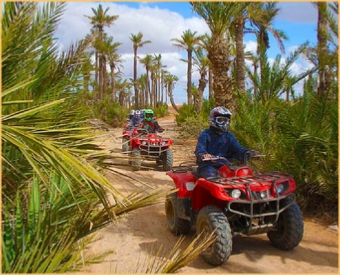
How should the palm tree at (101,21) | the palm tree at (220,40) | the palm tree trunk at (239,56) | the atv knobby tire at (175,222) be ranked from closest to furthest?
the atv knobby tire at (175,222)
the palm tree at (220,40)
the palm tree trunk at (239,56)
the palm tree at (101,21)

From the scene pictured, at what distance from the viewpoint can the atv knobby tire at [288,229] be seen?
416 centimetres

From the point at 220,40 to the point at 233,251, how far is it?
767 centimetres

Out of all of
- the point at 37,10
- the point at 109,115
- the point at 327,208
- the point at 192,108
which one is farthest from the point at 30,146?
the point at 109,115

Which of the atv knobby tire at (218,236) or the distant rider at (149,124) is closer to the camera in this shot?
the atv knobby tire at (218,236)

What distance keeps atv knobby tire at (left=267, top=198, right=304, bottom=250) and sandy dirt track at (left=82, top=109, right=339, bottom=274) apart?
0.11m

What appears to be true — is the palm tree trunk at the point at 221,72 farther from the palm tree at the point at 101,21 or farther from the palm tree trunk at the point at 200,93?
the palm tree at the point at 101,21

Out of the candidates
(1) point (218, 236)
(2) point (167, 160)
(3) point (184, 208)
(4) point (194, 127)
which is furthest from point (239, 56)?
(1) point (218, 236)

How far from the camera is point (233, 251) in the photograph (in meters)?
4.40

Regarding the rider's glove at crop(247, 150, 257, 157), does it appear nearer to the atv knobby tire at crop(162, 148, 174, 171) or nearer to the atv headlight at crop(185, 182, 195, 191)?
the atv headlight at crop(185, 182, 195, 191)

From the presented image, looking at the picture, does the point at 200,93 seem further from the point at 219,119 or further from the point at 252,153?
the point at 252,153

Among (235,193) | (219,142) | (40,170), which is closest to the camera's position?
(40,170)

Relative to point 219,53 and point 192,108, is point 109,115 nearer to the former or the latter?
point 192,108

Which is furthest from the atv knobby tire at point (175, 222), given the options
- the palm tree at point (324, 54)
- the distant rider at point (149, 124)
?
the distant rider at point (149, 124)

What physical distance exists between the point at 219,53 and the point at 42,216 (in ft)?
30.3
